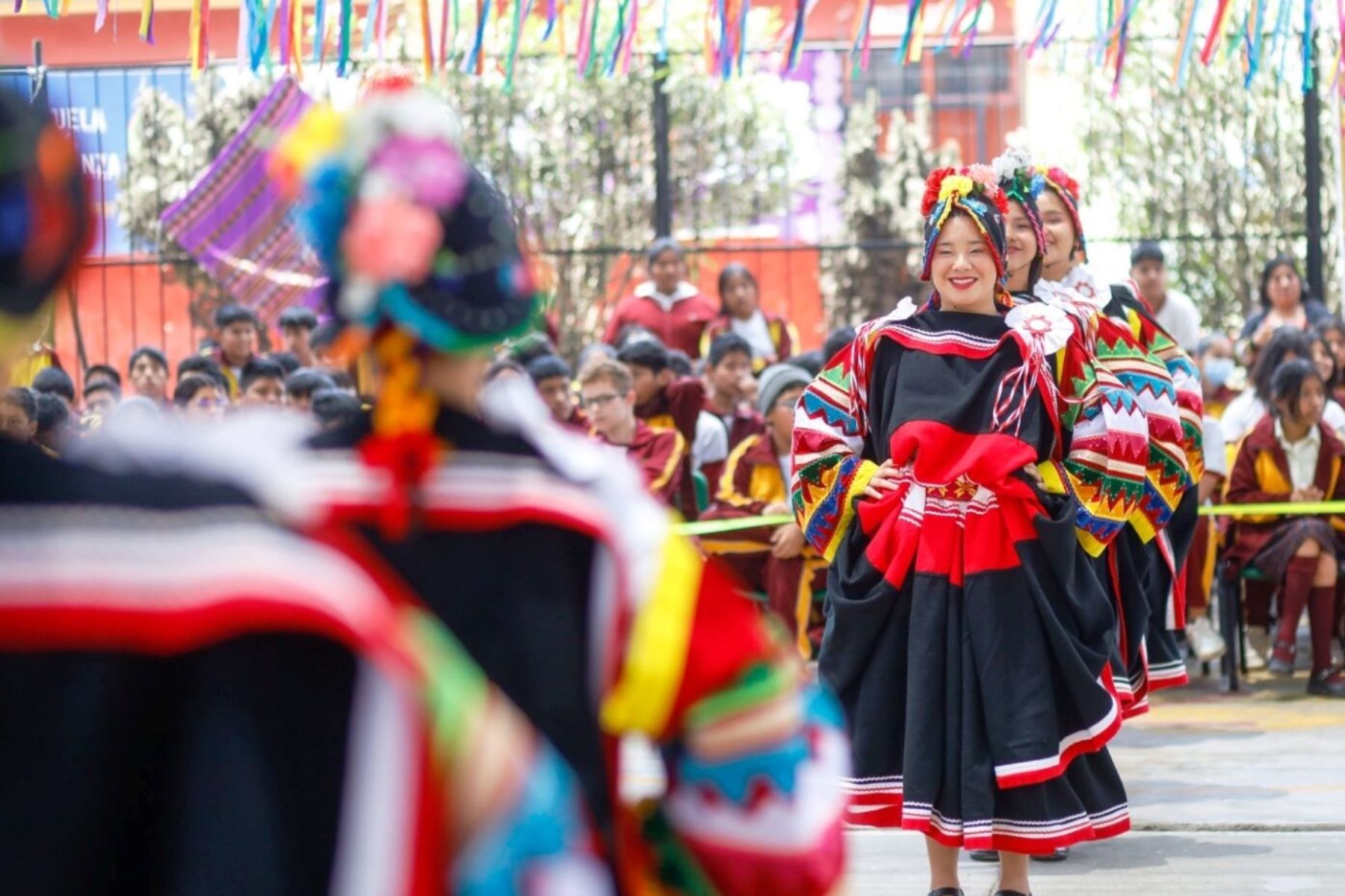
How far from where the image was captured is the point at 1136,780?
7.22 metres

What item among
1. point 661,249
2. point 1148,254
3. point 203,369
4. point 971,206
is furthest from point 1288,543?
point 203,369

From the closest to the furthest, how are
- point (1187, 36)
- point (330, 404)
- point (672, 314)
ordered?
point (330, 404), point (1187, 36), point (672, 314)

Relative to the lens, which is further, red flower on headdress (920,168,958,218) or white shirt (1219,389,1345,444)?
white shirt (1219,389,1345,444)

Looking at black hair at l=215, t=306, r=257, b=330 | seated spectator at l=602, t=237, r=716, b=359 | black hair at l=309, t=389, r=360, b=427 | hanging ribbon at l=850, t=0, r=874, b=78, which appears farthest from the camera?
seated spectator at l=602, t=237, r=716, b=359

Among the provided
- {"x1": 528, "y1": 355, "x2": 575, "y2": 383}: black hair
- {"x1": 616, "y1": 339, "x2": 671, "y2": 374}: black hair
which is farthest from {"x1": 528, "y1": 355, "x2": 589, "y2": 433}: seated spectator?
{"x1": 616, "y1": 339, "x2": 671, "y2": 374}: black hair

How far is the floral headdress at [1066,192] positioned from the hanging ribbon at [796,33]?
2.75 metres

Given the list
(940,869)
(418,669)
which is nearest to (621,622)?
(418,669)

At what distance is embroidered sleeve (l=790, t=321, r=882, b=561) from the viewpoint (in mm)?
5340

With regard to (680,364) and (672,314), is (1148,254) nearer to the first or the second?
(680,364)

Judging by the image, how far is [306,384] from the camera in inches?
369

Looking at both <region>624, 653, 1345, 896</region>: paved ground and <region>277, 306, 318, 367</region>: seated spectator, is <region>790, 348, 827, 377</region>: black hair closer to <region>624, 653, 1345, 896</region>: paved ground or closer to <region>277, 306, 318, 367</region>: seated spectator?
<region>624, 653, 1345, 896</region>: paved ground

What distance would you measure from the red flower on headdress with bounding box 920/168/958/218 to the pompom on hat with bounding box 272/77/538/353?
329cm

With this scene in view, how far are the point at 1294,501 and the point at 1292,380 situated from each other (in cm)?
53

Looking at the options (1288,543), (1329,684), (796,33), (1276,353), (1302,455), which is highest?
(796,33)
